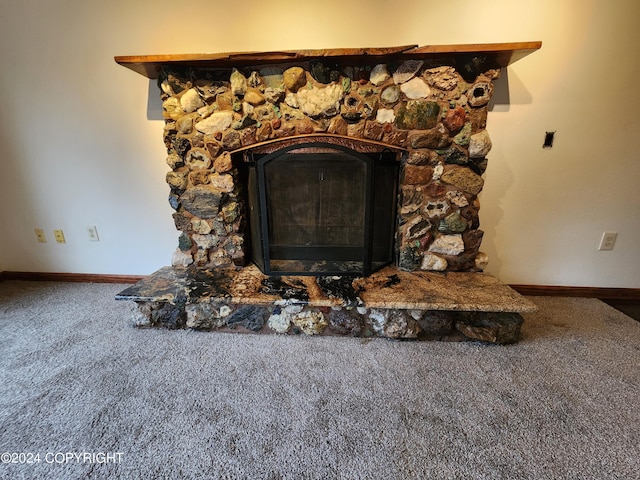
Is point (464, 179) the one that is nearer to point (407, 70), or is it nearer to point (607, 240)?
point (407, 70)

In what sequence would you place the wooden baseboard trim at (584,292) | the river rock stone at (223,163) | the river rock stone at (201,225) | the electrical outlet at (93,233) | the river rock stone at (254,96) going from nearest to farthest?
the river rock stone at (254,96)
the river rock stone at (223,163)
the river rock stone at (201,225)
the wooden baseboard trim at (584,292)
the electrical outlet at (93,233)

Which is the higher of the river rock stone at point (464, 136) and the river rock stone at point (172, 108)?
the river rock stone at point (172, 108)

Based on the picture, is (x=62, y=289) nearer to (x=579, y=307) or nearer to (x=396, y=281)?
(x=396, y=281)

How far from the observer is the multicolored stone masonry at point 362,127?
1.40 meters

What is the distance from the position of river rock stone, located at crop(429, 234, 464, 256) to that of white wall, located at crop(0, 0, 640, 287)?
319 mm

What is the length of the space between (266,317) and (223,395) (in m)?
0.43

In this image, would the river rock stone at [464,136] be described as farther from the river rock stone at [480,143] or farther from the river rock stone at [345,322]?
the river rock stone at [345,322]

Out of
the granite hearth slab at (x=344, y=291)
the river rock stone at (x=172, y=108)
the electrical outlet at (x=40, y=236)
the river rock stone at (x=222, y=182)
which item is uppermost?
the river rock stone at (x=172, y=108)

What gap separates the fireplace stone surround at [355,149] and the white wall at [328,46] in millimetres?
263

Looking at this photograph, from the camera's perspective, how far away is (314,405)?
1.06 metres

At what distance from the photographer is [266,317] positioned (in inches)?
57.7

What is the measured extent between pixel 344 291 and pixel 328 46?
4.55 ft

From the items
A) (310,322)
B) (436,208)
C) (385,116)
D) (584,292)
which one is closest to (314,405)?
(310,322)

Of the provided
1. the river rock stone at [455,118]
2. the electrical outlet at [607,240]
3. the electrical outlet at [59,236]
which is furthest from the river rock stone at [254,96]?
the electrical outlet at [607,240]
